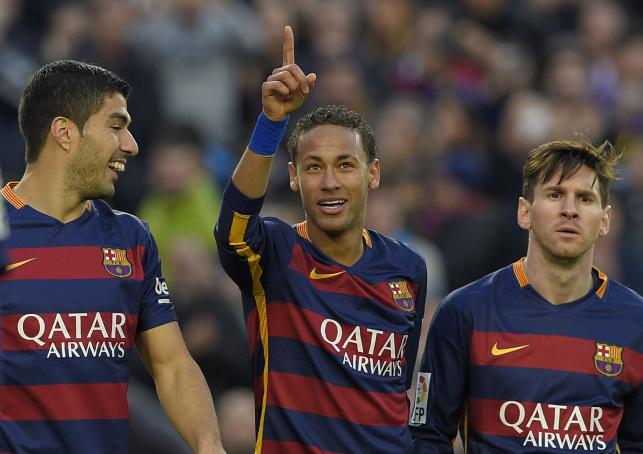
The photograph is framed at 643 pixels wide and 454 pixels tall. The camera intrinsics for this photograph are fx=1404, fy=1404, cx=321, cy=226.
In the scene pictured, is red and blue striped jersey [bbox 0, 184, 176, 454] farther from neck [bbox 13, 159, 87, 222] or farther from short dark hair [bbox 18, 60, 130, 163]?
short dark hair [bbox 18, 60, 130, 163]

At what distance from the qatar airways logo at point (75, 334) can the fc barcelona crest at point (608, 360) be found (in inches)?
76.5

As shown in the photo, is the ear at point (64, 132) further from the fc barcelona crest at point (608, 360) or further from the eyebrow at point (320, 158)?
the fc barcelona crest at point (608, 360)

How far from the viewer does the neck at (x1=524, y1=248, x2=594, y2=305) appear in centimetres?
589

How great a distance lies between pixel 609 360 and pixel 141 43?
7.10 metres

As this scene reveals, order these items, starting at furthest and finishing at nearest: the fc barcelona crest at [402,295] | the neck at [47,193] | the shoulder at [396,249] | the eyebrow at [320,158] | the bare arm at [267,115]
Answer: the shoulder at [396,249], the fc barcelona crest at [402,295], the eyebrow at [320,158], the neck at [47,193], the bare arm at [267,115]

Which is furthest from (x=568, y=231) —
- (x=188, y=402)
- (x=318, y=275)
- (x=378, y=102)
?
(x=378, y=102)

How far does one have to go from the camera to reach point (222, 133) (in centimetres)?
1193

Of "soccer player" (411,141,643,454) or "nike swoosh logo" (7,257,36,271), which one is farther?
"soccer player" (411,141,643,454)

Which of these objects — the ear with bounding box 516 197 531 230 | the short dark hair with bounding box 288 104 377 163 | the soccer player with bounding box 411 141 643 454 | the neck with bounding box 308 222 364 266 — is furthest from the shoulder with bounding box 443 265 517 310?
the short dark hair with bounding box 288 104 377 163

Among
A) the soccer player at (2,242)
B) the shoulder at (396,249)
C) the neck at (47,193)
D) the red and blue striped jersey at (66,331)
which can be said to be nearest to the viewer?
the soccer player at (2,242)

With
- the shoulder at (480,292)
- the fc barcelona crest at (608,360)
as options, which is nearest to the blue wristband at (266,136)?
the shoulder at (480,292)

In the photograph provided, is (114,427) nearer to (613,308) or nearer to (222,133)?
(613,308)

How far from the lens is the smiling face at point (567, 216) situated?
5.80 metres

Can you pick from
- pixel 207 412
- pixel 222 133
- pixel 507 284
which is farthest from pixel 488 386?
pixel 222 133
